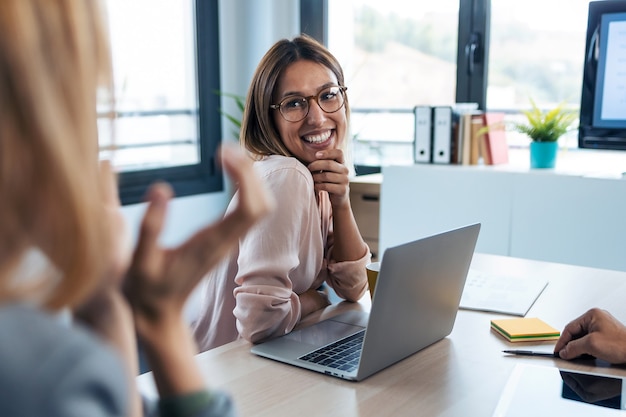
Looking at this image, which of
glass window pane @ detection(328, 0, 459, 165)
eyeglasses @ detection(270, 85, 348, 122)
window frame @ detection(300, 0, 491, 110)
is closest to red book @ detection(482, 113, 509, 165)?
window frame @ detection(300, 0, 491, 110)

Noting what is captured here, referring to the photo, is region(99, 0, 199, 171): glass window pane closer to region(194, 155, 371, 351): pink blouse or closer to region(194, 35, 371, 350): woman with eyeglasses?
region(194, 35, 371, 350): woman with eyeglasses

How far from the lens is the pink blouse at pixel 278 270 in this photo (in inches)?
48.6

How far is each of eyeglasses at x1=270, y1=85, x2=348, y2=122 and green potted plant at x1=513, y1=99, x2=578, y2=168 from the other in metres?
1.54

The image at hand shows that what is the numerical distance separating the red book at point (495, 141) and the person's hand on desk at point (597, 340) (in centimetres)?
197

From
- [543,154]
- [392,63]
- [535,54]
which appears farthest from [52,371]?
[392,63]

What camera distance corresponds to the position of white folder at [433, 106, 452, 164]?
10.1ft

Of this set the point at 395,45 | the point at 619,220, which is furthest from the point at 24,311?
the point at 395,45

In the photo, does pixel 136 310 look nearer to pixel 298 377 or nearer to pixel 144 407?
pixel 144 407

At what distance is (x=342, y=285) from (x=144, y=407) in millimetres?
924

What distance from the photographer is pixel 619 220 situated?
2650mm

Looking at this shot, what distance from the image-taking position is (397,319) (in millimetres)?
1069

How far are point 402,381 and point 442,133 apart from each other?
219 centimetres

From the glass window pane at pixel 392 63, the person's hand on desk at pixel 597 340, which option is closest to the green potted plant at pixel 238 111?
the glass window pane at pixel 392 63

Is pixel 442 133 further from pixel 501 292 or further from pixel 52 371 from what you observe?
pixel 52 371
